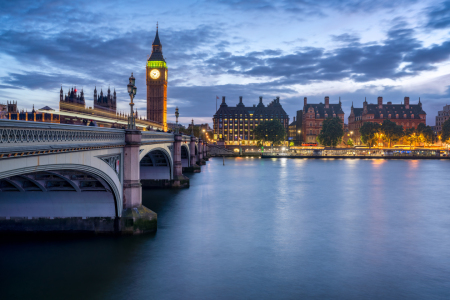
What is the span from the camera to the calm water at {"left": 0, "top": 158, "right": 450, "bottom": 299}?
1672 centimetres

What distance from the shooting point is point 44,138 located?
1234 centimetres

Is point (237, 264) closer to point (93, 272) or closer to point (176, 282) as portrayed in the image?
Result: point (176, 282)

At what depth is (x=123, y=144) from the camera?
21.8m

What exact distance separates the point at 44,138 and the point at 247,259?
1353 cm

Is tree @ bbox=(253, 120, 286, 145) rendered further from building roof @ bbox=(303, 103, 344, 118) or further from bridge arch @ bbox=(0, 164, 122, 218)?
bridge arch @ bbox=(0, 164, 122, 218)

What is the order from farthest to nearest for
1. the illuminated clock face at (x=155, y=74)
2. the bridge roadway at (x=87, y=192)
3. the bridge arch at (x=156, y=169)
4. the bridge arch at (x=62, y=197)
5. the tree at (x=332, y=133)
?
the illuminated clock face at (x=155, y=74)
the tree at (x=332, y=133)
the bridge arch at (x=156, y=169)
the bridge arch at (x=62, y=197)
the bridge roadway at (x=87, y=192)

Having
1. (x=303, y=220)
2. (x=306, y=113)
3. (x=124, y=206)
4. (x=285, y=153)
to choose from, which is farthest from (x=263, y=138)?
(x=124, y=206)

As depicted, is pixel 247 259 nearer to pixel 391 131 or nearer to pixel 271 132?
pixel 271 132

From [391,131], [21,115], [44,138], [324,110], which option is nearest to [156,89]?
[324,110]

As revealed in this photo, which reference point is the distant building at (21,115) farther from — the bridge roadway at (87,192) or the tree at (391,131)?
the tree at (391,131)

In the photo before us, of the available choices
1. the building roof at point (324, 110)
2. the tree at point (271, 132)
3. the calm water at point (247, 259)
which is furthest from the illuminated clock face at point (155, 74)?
the calm water at point (247, 259)

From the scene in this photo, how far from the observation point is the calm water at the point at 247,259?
16.7m

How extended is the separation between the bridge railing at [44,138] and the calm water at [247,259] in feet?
21.6

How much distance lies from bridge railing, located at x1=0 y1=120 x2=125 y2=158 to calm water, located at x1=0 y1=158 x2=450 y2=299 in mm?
6593
